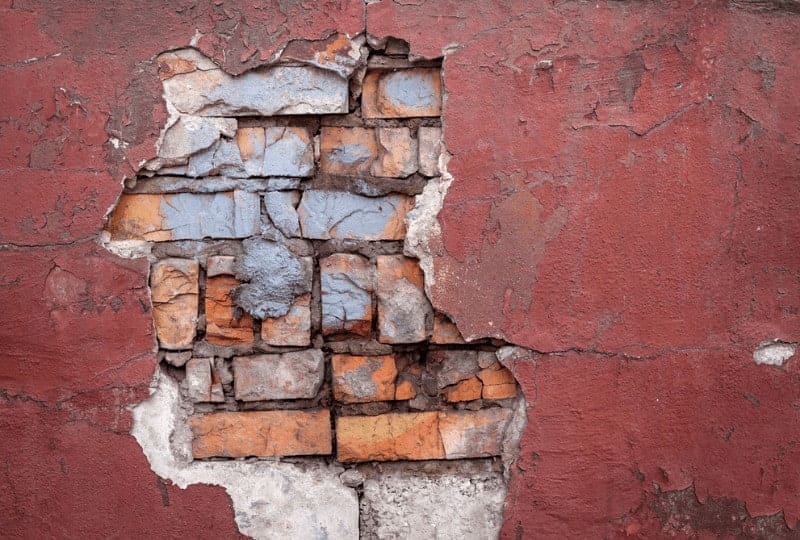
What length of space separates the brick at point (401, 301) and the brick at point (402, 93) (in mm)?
352

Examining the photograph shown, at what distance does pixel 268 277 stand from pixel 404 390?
1.43 feet

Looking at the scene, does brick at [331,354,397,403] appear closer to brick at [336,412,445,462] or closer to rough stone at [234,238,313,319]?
brick at [336,412,445,462]

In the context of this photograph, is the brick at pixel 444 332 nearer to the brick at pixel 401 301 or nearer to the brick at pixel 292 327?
the brick at pixel 401 301

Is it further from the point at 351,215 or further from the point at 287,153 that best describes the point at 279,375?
the point at 287,153

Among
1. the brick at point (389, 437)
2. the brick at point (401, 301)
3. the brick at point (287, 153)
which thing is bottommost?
the brick at point (389, 437)

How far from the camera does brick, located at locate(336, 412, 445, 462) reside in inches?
71.0

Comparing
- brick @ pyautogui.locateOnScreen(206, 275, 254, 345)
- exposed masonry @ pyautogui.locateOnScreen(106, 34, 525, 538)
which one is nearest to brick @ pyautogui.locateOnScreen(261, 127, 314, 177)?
exposed masonry @ pyautogui.locateOnScreen(106, 34, 525, 538)

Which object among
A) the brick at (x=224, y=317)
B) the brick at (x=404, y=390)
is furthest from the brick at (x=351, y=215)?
the brick at (x=404, y=390)

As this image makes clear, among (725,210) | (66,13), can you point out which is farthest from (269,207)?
(725,210)

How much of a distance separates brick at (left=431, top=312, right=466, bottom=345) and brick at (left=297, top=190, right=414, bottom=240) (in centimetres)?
22

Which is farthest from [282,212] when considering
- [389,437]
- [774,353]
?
[774,353]

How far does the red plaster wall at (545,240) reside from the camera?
169 centimetres

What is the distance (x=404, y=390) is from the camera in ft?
5.97

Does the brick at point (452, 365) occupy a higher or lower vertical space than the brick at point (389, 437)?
higher
